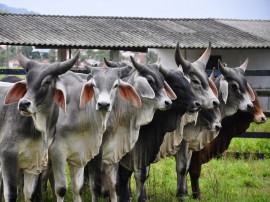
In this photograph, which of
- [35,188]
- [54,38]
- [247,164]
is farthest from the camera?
[54,38]

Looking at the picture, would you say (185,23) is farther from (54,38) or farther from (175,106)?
(175,106)

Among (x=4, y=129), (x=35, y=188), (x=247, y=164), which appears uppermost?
(x=4, y=129)

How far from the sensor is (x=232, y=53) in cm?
2162

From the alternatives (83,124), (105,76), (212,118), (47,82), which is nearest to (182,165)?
(212,118)

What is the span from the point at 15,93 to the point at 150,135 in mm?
1801

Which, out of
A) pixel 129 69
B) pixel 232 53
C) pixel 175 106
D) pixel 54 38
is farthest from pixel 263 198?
pixel 232 53

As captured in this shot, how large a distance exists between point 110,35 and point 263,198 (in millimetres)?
11667

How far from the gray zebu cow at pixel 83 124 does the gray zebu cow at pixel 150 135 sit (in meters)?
0.73

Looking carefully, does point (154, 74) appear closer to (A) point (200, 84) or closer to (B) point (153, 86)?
(B) point (153, 86)

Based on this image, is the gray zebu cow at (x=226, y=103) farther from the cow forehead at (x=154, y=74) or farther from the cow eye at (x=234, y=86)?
the cow forehead at (x=154, y=74)

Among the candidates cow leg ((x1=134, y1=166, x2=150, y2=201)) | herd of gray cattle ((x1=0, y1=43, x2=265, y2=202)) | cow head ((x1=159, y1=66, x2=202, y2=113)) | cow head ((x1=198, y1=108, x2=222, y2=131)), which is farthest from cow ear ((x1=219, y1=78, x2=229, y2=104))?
cow leg ((x1=134, y1=166, x2=150, y2=201))

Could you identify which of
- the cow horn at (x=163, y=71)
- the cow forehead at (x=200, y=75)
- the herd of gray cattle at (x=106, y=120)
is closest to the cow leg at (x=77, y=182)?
the herd of gray cattle at (x=106, y=120)

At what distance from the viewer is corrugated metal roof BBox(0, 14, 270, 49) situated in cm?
1788

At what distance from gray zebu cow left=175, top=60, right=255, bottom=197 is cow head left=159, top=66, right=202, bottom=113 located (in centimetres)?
94
